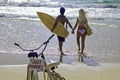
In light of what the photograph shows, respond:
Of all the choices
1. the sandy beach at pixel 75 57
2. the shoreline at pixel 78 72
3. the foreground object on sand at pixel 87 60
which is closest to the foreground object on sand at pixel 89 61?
the foreground object on sand at pixel 87 60

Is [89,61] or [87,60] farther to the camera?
[87,60]

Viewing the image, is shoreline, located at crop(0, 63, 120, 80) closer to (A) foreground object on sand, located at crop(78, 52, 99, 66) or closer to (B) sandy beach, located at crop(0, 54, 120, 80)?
(B) sandy beach, located at crop(0, 54, 120, 80)

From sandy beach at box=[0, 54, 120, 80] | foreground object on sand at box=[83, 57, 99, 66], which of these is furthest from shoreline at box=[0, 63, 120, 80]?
foreground object on sand at box=[83, 57, 99, 66]

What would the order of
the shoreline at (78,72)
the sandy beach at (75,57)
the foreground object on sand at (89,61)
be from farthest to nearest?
the foreground object on sand at (89,61) < the sandy beach at (75,57) < the shoreline at (78,72)

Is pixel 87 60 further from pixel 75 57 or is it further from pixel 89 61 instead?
pixel 75 57

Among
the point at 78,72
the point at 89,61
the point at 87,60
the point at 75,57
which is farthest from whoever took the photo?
the point at 75,57

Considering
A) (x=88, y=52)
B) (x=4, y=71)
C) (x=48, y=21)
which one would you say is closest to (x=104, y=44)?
(x=88, y=52)

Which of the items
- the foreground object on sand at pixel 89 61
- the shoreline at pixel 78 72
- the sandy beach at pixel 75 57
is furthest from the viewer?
the foreground object on sand at pixel 89 61

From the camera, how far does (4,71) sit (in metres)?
9.20

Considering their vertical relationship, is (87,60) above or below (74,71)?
below

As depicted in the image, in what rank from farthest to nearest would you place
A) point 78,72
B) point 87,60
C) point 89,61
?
point 87,60, point 89,61, point 78,72

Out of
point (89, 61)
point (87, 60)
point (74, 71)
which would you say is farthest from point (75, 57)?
point (74, 71)

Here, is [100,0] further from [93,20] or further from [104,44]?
[104,44]

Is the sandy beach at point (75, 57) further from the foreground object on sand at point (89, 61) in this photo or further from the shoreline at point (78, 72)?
the foreground object on sand at point (89, 61)
